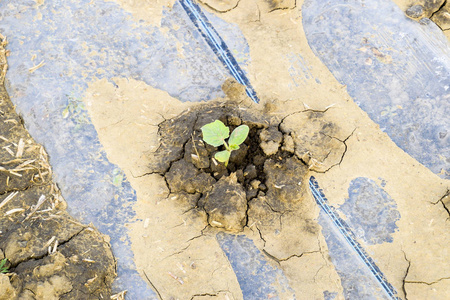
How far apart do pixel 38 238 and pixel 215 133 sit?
4.90 feet

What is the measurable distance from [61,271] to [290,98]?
2347 mm

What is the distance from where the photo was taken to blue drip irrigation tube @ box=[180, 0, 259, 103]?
12.8 feet

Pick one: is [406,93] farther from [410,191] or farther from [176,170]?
[176,170]

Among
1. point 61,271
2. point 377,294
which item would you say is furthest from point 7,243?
point 377,294

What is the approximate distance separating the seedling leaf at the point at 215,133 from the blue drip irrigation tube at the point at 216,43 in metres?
0.63

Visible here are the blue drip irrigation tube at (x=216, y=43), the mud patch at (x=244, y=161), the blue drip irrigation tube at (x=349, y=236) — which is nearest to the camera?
the blue drip irrigation tube at (x=349, y=236)

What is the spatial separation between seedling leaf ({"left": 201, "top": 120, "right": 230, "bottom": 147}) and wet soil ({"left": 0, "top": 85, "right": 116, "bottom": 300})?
110 cm

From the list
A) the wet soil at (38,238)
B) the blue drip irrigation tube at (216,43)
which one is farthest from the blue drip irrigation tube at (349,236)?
the wet soil at (38,238)

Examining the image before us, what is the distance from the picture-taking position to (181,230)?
3.20 meters

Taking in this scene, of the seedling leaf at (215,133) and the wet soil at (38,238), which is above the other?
the seedling leaf at (215,133)

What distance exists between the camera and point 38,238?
2996 mm

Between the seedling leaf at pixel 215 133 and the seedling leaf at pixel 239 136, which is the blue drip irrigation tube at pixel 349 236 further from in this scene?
the seedling leaf at pixel 215 133

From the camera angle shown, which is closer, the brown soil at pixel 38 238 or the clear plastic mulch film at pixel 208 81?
the brown soil at pixel 38 238

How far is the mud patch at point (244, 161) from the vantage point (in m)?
3.25
